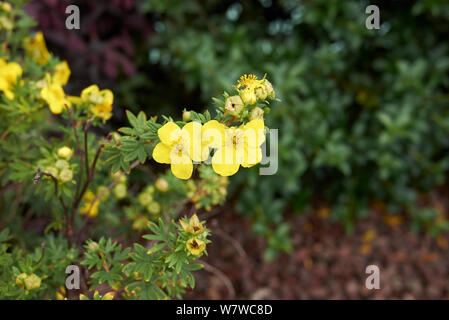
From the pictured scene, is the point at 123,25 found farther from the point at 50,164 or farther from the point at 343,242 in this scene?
the point at 343,242

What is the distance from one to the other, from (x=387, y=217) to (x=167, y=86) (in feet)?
4.70

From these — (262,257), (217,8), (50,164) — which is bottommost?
(262,257)

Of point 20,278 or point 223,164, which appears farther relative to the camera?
point 20,278

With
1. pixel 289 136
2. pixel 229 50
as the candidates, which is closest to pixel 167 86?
pixel 229 50

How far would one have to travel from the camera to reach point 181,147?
2.87ft

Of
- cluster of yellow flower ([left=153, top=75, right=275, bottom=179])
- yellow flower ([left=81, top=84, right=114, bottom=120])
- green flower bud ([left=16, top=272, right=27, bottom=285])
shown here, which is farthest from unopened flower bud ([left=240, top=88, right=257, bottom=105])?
green flower bud ([left=16, top=272, right=27, bottom=285])

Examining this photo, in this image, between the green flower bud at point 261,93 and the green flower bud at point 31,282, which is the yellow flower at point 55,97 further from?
Answer: the green flower bud at point 261,93

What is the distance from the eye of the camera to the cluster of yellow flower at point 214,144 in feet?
2.80

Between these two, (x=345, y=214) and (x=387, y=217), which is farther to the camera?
(x=387, y=217)

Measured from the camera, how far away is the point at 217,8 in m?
2.49

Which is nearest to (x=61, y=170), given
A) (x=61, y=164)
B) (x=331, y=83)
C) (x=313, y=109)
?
(x=61, y=164)

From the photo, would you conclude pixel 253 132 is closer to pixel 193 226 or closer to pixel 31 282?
pixel 193 226

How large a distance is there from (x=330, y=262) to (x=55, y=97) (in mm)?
1571

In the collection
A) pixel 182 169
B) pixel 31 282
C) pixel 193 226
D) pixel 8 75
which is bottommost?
pixel 31 282
